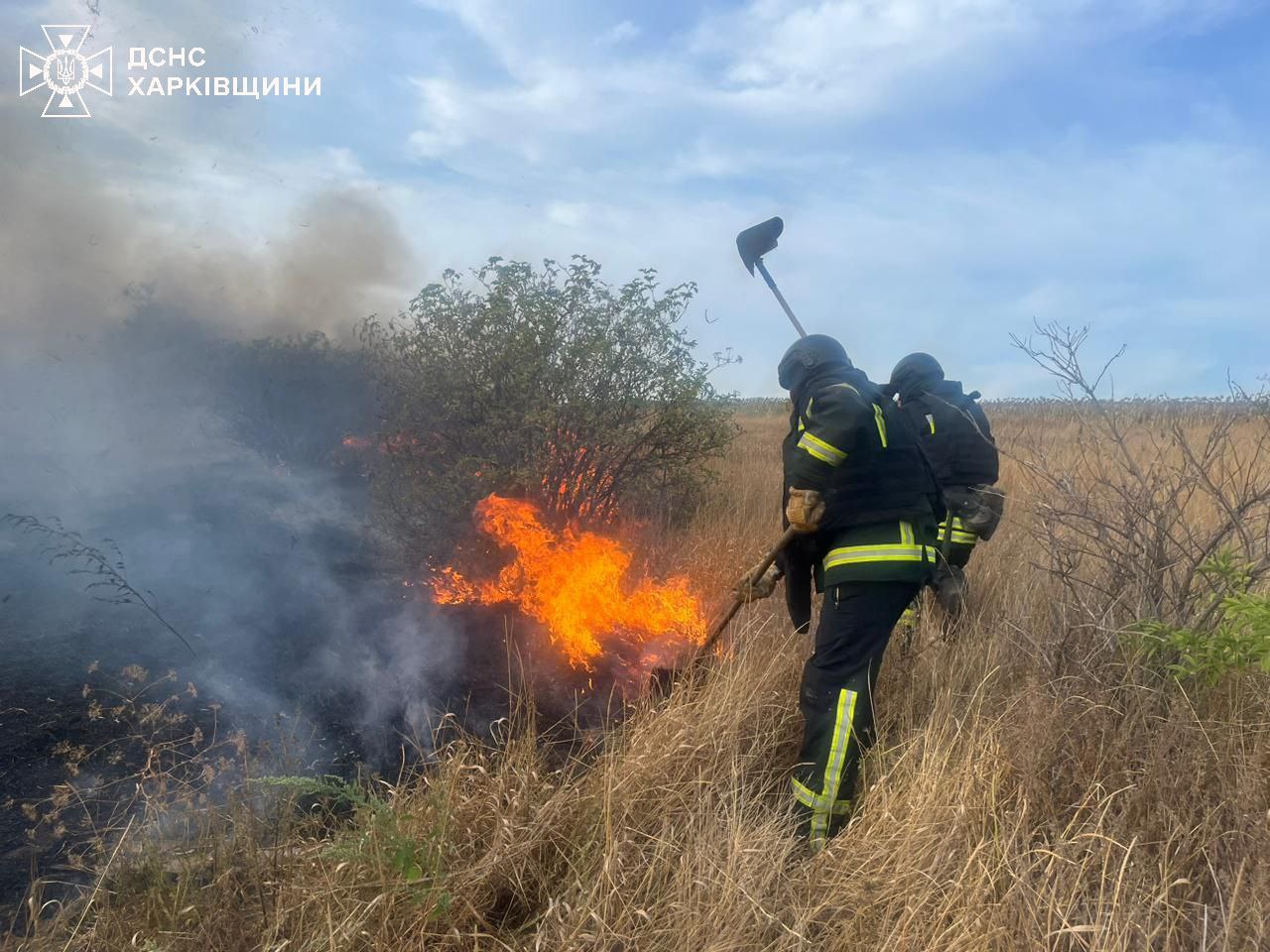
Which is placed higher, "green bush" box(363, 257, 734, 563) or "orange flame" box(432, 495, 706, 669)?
"green bush" box(363, 257, 734, 563)

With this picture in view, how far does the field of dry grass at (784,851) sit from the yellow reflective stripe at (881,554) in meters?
0.61

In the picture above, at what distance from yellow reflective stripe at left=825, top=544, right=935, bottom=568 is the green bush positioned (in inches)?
138

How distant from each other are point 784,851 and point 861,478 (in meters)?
1.59

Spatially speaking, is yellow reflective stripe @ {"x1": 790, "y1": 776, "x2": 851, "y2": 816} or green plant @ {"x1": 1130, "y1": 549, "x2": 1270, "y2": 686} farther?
yellow reflective stripe @ {"x1": 790, "y1": 776, "x2": 851, "y2": 816}

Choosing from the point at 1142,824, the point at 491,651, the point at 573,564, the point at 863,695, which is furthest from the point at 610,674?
the point at 1142,824

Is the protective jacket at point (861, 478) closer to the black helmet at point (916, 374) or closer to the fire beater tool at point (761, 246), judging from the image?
the fire beater tool at point (761, 246)

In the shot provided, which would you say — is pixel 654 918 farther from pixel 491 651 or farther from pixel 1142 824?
pixel 491 651

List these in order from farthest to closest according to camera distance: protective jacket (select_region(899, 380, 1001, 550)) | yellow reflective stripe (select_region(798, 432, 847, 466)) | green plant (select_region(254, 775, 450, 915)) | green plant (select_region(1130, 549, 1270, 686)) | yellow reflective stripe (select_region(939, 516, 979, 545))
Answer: protective jacket (select_region(899, 380, 1001, 550)) → yellow reflective stripe (select_region(939, 516, 979, 545)) → yellow reflective stripe (select_region(798, 432, 847, 466)) → green plant (select_region(1130, 549, 1270, 686)) → green plant (select_region(254, 775, 450, 915))

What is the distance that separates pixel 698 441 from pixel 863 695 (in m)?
4.45

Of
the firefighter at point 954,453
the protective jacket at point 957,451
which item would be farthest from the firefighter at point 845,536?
the protective jacket at point 957,451

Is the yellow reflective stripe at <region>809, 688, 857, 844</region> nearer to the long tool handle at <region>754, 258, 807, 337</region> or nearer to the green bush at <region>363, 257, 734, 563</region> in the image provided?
the long tool handle at <region>754, 258, 807, 337</region>

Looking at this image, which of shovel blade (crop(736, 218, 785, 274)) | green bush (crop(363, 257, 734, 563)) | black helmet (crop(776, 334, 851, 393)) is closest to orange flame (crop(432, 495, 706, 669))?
green bush (crop(363, 257, 734, 563))

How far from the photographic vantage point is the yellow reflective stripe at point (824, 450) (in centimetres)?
331

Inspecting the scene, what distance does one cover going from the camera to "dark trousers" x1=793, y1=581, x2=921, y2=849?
10.2 ft
